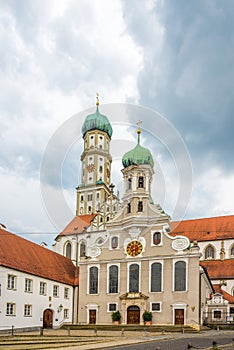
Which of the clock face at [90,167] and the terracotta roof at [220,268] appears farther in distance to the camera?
the clock face at [90,167]

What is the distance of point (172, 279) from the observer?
157ft

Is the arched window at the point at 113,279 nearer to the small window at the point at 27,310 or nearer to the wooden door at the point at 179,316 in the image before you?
the wooden door at the point at 179,316

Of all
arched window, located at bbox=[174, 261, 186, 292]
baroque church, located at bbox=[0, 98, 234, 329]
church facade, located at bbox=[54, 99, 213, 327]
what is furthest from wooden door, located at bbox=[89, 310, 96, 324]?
arched window, located at bbox=[174, 261, 186, 292]

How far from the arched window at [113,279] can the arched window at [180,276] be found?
688cm

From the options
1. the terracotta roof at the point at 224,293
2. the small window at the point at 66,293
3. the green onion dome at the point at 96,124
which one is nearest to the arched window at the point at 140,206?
the small window at the point at 66,293

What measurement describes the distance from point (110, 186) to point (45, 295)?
37.0 m

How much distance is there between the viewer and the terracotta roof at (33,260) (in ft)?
136

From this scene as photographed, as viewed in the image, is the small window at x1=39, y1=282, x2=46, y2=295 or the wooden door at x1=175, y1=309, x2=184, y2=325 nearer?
the small window at x1=39, y1=282, x2=46, y2=295

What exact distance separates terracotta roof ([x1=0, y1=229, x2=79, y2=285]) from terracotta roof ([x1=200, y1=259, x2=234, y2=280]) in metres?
17.5

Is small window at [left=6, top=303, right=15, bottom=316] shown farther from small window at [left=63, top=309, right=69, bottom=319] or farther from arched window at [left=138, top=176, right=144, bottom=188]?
arched window at [left=138, top=176, right=144, bottom=188]

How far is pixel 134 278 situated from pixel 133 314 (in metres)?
3.78

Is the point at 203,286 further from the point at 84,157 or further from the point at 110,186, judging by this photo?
the point at 84,157

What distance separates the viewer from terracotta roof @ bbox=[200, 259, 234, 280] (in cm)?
5747

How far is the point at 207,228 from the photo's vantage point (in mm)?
Answer: 64438
